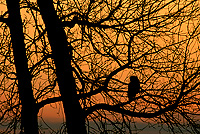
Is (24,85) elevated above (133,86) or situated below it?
above

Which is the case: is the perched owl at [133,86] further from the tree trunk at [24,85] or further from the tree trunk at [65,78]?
the tree trunk at [24,85]

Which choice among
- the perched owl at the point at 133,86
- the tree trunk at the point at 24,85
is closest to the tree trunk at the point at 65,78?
the tree trunk at the point at 24,85

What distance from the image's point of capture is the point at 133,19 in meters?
6.88

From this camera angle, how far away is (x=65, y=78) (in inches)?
245

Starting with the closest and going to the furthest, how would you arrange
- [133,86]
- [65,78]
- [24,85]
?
[65,78], [133,86], [24,85]

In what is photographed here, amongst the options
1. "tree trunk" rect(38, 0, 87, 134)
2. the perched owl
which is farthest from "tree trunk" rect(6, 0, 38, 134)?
the perched owl

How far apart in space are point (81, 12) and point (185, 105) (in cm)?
306

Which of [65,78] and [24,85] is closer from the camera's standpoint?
[65,78]

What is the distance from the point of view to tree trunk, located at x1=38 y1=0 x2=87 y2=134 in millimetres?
6164

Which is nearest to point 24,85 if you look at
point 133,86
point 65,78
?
point 65,78

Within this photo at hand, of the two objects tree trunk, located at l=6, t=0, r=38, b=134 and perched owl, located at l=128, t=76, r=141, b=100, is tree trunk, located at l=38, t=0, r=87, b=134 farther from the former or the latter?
perched owl, located at l=128, t=76, r=141, b=100

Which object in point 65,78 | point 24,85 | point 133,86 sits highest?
point 24,85

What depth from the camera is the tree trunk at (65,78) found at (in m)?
6.16

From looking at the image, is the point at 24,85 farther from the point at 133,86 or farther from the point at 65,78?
the point at 133,86
